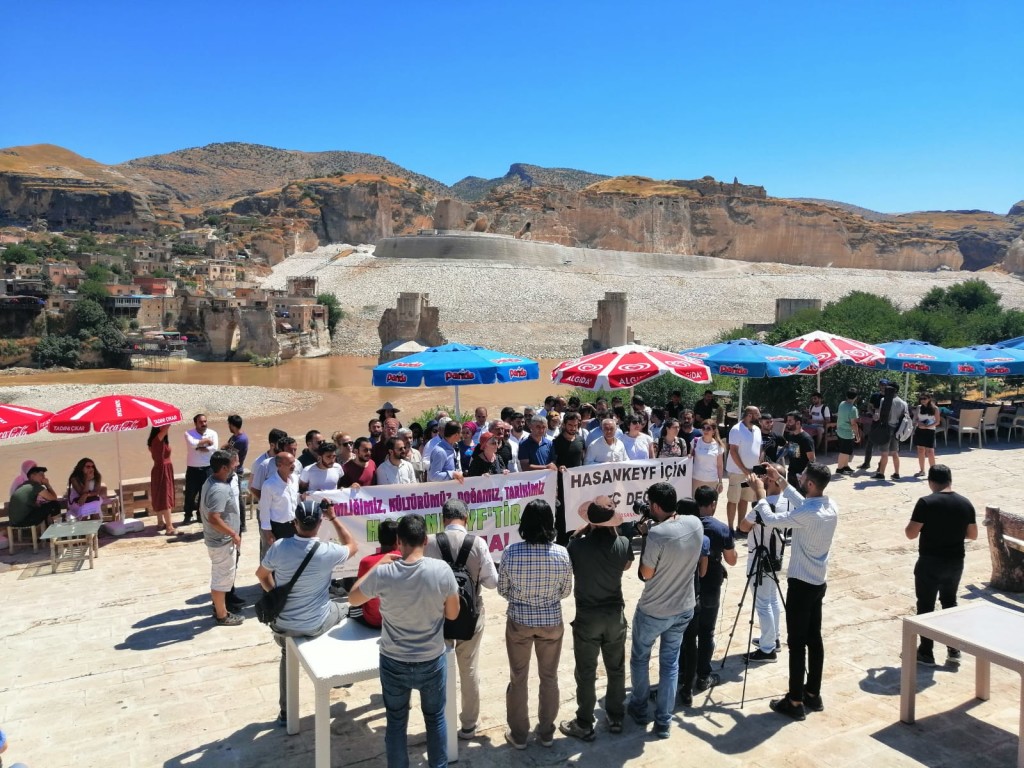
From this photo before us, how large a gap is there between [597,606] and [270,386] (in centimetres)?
3866

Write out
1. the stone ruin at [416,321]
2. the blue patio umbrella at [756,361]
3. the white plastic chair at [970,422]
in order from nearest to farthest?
1. the blue patio umbrella at [756,361]
2. the white plastic chair at [970,422]
3. the stone ruin at [416,321]

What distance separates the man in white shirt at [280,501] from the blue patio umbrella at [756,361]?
7.71m

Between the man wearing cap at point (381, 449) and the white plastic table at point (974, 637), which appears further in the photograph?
the man wearing cap at point (381, 449)

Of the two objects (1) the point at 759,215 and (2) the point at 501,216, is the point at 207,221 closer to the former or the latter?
(2) the point at 501,216

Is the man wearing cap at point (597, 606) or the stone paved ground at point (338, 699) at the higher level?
the man wearing cap at point (597, 606)

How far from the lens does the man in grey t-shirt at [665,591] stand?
14.9 feet

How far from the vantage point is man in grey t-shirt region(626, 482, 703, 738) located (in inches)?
179

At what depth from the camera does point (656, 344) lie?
54.6 meters

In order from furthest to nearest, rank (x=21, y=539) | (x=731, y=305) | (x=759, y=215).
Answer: (x=759, y=215)
(x=731, y=305)
(x=21, y=539)

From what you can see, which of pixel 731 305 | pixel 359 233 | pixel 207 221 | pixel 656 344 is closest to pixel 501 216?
pixel 359 233

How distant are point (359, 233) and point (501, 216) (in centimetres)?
3050

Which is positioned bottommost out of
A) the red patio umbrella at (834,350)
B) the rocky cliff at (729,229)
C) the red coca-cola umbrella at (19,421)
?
the red coca-cola umbrella at (19,421)

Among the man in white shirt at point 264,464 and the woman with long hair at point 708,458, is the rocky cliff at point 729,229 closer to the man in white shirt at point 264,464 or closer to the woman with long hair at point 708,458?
the woman with long hair at point 708,458

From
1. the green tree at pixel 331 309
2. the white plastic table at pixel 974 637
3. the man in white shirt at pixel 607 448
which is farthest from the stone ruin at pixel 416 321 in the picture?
A: the white plastic table at pixel 974 637
